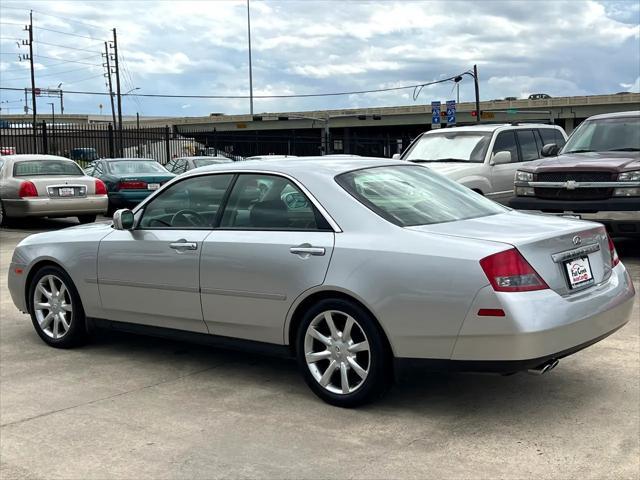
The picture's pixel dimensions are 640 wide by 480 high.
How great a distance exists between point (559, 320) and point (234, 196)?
227cm

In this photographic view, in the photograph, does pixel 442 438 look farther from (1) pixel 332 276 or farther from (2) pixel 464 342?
(1) pixel 332 276

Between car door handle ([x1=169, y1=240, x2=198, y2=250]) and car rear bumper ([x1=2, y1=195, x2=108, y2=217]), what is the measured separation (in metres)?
10.4

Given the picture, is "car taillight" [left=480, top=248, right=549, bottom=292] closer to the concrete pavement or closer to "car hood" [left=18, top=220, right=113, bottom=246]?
the concrete pavement

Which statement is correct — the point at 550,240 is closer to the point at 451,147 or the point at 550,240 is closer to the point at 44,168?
the point at 451,147

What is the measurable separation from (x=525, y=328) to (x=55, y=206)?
12.6 m

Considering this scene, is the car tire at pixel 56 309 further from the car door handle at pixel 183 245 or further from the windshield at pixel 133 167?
the windshield at pixel 133 167

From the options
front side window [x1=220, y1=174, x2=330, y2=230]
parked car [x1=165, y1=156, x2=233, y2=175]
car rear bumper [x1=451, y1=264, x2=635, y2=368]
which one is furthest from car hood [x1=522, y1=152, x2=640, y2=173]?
parked car [x1=165, y1=156, x2=233, y2=175]

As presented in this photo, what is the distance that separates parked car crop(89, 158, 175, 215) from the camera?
17.3 metres

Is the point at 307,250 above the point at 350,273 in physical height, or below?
above

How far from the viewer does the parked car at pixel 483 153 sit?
12086 mm

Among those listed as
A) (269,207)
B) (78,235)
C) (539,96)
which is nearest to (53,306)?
(78,235)

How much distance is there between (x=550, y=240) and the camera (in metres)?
4.37

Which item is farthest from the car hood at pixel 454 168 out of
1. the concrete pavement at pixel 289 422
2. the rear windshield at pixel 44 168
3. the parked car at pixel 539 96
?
the parked car at pixel 539 96

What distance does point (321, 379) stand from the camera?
4668 mm
